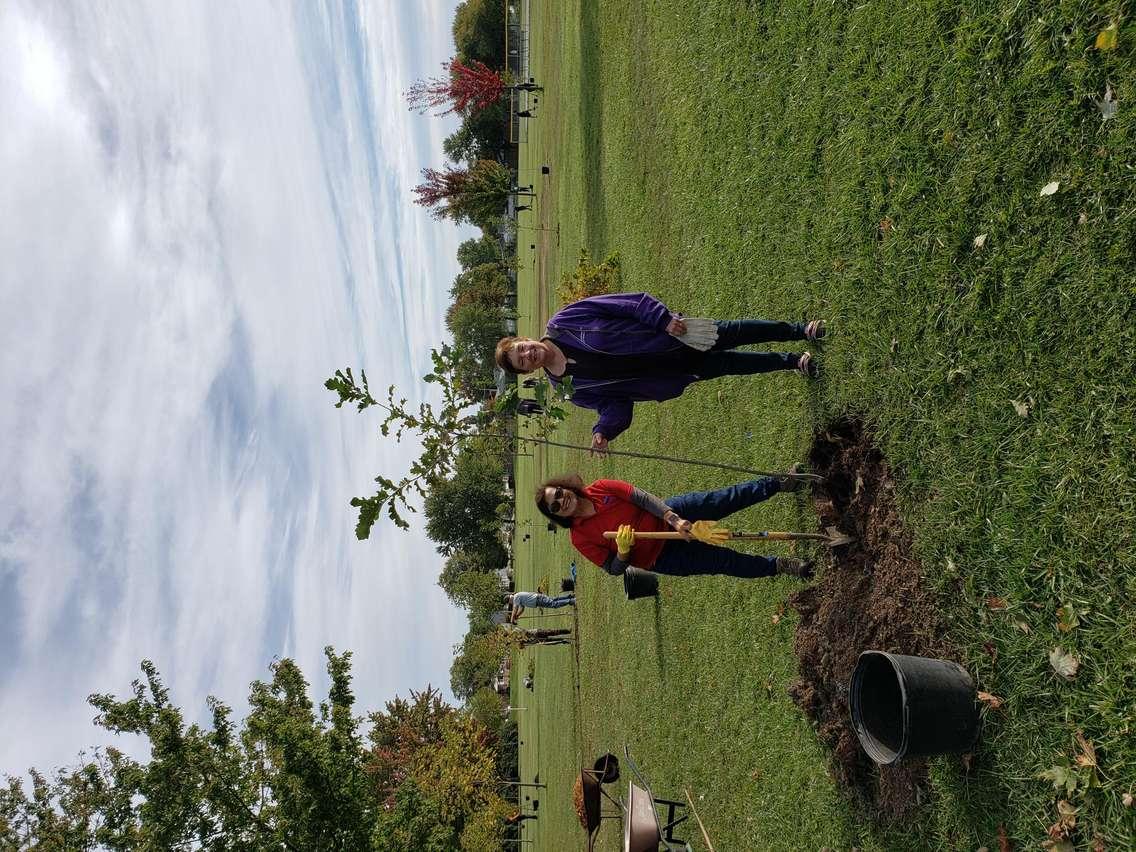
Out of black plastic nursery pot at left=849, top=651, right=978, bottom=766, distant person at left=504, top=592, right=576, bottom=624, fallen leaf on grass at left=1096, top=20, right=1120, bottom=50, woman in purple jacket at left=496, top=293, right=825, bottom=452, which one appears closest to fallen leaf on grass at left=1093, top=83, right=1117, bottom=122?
fallen leaf on grass at left=1096, top=20, right=1120, bottom=50

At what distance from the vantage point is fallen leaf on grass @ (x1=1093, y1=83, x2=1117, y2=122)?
104 inches

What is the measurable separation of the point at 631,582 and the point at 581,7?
15.2 m

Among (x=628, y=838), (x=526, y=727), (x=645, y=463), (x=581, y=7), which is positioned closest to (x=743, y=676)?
(x=628, y=838)

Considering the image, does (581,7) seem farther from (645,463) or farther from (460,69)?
(645,463)

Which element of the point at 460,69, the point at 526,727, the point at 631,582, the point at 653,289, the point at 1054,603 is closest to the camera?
the point at 1054,603

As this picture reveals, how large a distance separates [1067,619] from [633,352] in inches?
117

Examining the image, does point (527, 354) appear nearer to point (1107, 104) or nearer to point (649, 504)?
point (649, 504)

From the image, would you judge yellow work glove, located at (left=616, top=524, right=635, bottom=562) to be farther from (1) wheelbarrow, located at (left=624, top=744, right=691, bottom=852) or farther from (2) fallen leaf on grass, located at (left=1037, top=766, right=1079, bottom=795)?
(1) wheelbarrow, located at (left=624, top=744, right=691, bottom=852)

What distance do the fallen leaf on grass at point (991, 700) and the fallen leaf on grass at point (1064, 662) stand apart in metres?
0.33

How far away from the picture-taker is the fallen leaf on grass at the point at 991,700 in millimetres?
2986

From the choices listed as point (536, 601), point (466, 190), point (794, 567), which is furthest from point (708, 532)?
point (466, 190)

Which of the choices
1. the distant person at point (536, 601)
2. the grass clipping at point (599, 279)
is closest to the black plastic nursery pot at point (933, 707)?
the grass clipping at point (599, 279)

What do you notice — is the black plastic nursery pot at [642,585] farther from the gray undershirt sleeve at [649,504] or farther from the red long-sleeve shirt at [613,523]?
the gray undershirt sleeve at [649,504]

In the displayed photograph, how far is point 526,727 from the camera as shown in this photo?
2448 cm
